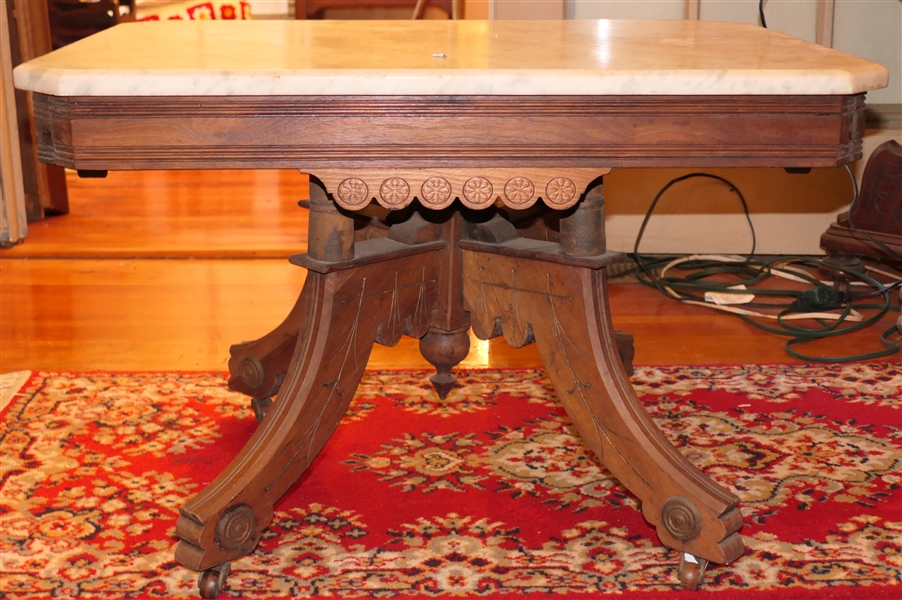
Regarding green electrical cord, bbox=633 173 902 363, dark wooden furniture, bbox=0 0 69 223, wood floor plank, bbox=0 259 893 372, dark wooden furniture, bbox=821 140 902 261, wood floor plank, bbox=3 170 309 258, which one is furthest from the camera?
dark wooden furniture, bbox=0 0 69 223

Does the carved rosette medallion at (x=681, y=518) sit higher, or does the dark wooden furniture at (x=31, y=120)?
the dark wooden furniture at (x=31, y=120)

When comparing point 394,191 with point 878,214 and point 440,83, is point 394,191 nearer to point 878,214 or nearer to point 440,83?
point 440,83

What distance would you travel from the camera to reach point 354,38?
1.44 metres

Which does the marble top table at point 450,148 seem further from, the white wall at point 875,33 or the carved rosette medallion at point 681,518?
the white wall at point 875,33

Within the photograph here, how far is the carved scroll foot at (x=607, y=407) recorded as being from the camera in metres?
1.29

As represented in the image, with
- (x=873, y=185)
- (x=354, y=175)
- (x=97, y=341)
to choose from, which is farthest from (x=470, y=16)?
(x=354, y=175)

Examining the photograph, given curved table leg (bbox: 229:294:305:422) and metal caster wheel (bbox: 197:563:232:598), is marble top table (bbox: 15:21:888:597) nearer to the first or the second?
metal caster wheel (bbox: 197:563:232:598)

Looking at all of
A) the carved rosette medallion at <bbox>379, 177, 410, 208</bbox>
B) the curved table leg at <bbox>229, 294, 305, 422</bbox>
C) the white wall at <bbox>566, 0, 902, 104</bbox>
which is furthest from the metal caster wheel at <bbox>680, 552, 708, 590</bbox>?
the white wall at <bbox>566, 0, 902, 104</bbox>

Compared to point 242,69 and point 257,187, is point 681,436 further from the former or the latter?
point 257,187

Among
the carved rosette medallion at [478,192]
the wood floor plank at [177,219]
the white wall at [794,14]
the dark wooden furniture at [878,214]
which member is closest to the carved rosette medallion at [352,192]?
the carved rosette medallion at [478,192]

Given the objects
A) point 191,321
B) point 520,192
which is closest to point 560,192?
point 520,192

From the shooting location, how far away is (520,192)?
1180mm

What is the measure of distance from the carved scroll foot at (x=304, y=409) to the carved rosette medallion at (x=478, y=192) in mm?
255

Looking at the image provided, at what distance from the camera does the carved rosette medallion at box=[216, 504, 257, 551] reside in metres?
Result: 1.28
